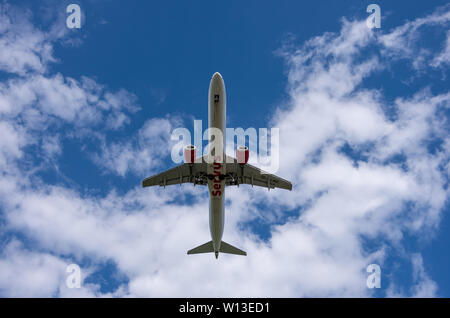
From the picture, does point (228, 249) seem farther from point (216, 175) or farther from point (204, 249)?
point (216, 175)

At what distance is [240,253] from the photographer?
58812 mm

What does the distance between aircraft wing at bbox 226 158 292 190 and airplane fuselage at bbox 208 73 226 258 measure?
99.7 inches

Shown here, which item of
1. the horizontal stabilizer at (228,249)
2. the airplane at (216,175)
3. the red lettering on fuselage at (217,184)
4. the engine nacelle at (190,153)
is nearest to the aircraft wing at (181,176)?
the airplane at (216,175)

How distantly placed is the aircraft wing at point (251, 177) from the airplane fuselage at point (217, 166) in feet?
8.31

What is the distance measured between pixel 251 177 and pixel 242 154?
230 inches

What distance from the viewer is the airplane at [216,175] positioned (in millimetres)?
46156

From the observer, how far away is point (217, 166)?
161 feet

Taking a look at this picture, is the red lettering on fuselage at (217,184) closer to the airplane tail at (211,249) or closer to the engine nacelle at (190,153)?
the engine nacelle at (190,153)

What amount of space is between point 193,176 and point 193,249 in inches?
437

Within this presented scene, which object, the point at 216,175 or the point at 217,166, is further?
the point at 216,175

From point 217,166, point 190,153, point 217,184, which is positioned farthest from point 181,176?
point 217,166

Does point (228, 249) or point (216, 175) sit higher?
point (216, 175)
